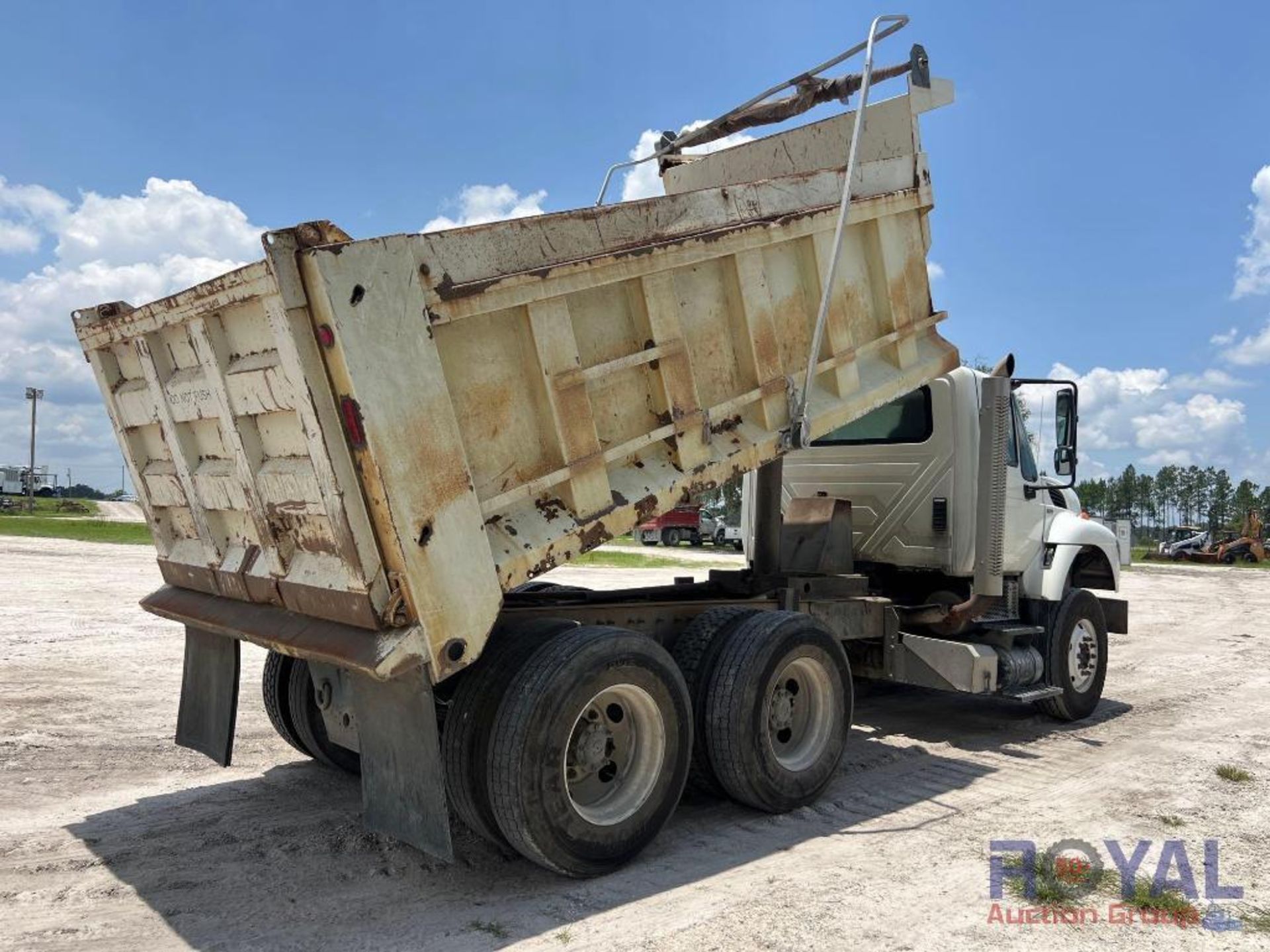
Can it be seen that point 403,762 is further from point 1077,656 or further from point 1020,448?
point 1077,656

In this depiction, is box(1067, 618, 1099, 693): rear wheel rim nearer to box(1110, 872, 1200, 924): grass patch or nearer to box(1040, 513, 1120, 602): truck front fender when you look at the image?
box(1040, 513, 1120, 602): truck front fender

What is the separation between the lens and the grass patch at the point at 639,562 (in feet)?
87.2

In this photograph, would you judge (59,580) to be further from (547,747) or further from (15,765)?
(547,747)

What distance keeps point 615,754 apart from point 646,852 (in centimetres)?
53

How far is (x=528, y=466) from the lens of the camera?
14.5 ft

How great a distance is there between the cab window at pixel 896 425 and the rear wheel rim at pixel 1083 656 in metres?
2.23

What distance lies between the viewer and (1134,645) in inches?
504

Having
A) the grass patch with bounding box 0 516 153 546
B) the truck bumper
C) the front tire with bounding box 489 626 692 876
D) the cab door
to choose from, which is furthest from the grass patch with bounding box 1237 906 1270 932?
the grass patch with bounding box 0 516 153 546

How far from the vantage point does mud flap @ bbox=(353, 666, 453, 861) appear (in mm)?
4027

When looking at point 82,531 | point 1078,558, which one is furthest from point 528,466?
point 82,531

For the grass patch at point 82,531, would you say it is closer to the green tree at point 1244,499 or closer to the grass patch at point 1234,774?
the grass patch at point 1234,774

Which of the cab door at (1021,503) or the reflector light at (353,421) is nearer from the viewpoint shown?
the reflector light at (353,421)

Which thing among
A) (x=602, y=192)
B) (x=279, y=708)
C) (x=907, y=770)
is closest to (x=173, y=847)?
(x=279, y=708)

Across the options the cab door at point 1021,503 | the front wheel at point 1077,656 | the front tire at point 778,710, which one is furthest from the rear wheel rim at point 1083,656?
the front tire at point 778,710
